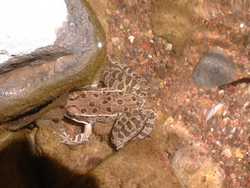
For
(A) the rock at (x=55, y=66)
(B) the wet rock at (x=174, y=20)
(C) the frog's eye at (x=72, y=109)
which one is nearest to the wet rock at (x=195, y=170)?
(C) the frog's eye at (x=72, y=109)

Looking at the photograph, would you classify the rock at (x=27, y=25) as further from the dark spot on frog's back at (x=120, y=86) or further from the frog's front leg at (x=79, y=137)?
the dark spot on frog's back at (x=120, y=86)

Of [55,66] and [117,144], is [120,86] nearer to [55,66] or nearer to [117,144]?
[117,144]

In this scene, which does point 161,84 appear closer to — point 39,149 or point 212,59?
point 212,59

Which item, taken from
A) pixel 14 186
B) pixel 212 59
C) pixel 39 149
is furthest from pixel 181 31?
pixel 14 186

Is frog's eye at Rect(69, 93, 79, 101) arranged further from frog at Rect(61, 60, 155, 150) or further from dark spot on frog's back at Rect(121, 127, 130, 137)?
dark spot on frog's back at Rect(121, 127, 130, 137)

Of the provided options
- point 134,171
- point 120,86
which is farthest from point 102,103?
point 134,171

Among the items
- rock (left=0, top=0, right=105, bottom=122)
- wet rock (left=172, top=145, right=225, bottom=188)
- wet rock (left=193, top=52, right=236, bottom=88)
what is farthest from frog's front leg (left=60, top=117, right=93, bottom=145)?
wet rock (left=193, top=52, right=236, bottom=88)
